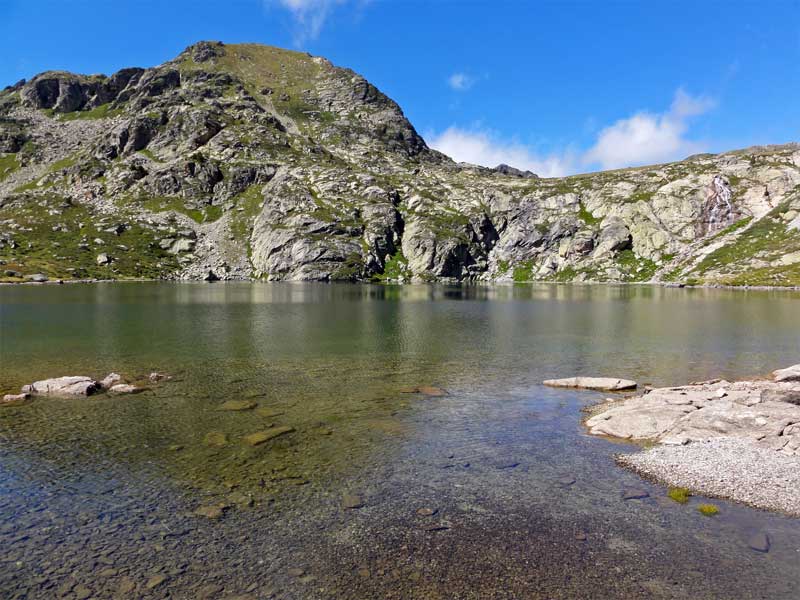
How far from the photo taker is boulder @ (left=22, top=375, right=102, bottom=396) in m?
37.2

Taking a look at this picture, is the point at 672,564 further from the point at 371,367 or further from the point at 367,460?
the point at 371,367

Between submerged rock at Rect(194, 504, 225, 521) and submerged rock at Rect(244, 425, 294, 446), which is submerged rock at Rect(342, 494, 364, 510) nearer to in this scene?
submerged rock at Rect(194, 504, 225, 521)

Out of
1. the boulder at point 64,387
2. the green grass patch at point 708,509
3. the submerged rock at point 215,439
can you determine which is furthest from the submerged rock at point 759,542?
the boulder at point 64,387

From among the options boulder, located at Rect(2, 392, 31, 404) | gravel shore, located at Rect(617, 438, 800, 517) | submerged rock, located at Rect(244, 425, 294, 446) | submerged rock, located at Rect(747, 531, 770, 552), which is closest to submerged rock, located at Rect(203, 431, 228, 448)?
submerged rock, located at Rect(244, 425, 294, 446)

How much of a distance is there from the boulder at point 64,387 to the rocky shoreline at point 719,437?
35.9 metres

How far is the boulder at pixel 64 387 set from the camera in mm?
37188

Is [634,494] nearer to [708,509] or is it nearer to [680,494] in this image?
[680,494]

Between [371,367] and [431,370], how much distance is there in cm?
596

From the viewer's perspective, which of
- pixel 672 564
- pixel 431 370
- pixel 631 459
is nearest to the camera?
pixel 672 564

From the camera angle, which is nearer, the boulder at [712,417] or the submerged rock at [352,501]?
the submerged rock at [352,501]

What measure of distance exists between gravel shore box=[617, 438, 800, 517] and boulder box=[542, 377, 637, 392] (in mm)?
14052

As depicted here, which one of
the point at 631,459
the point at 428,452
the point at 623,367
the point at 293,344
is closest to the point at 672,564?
the point at 631,459

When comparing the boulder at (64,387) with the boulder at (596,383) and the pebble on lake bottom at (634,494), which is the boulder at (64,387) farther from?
the pebble on lake bottom at (634,494)

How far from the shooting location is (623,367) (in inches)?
1964
